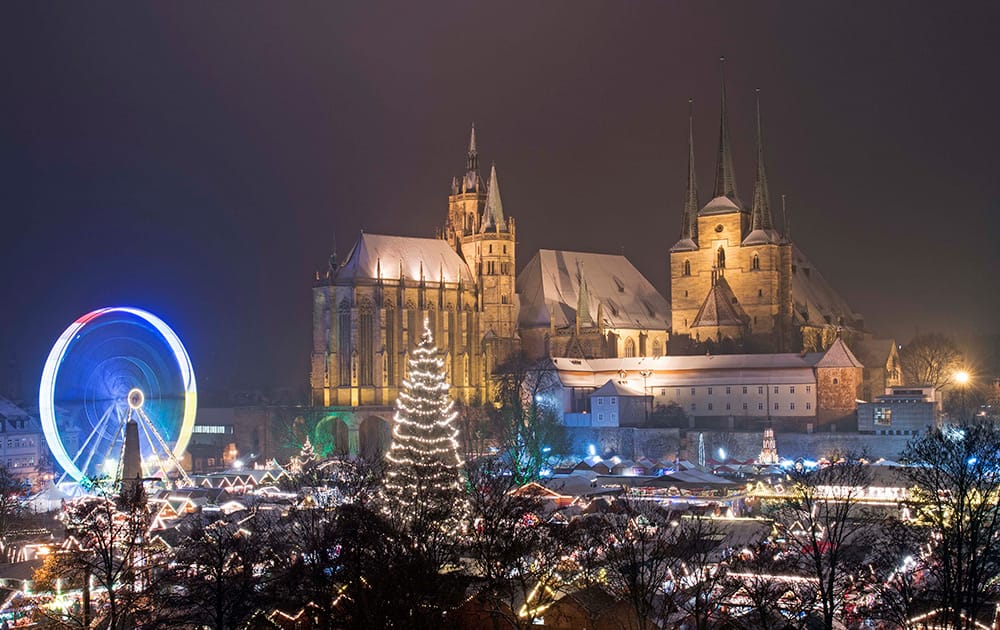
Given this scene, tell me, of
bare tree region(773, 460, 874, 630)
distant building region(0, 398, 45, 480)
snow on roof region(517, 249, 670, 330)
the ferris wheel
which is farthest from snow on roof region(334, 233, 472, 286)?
bare tree region(773, 460, 874, 630)

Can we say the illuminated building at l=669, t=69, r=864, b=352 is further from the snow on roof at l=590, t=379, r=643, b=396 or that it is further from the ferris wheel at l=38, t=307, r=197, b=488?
the ferris wheel at l=38, t=307, r=197, b=488

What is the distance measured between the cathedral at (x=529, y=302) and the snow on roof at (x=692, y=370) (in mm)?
5501

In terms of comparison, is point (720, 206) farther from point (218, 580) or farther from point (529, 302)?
point (218, 580)

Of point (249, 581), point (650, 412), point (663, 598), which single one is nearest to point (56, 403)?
point (249, 581)

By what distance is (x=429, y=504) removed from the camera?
54.2m

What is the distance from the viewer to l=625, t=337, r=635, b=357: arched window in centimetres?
12888

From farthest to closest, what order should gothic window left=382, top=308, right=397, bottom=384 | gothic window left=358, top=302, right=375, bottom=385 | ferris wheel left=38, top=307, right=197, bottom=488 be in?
gothic window left=382, top=308, right=397, bottom=384 → gothic window left=358, top=302, right=375, bottom=385 → ferris wheel left=38, top=307, right=197, bottom=488

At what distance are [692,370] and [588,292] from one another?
72.0 feet

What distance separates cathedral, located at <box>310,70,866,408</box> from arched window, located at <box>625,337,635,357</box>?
8 centimetres

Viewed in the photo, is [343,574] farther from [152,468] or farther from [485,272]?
[485,272]

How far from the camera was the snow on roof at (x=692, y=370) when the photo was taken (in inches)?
4171

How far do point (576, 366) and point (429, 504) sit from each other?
6328 cm

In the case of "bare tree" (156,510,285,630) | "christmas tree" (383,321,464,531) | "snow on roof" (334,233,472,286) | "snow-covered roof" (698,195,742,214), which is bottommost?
"bare tree" (156,510,285,630)

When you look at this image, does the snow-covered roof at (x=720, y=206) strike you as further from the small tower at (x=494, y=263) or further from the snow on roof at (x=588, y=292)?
the small tower at (x=494, y=263)
